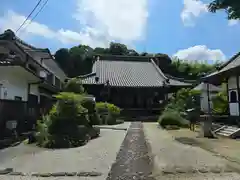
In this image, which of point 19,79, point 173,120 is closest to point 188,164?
point 19,79

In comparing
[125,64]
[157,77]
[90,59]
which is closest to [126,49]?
[90,59]

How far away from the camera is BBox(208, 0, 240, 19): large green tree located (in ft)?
14.6

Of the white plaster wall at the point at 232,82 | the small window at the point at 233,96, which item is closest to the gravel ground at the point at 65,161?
the small window at the point at 233,96

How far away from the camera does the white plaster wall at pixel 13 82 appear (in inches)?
520

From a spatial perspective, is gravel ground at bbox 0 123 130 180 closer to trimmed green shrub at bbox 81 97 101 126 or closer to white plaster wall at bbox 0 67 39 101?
white plaster wall at bbox 0 67 39 101

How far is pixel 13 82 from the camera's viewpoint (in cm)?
1470

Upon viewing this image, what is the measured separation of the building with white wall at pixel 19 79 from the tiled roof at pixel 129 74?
→ 8.96 m

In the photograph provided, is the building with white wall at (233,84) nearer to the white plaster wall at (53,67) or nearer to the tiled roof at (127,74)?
the tiled roof at (127,74)

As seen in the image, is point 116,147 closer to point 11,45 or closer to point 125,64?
point 11,45

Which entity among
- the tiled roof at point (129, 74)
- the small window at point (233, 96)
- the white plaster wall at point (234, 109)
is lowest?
the white plaster wall at point (234, 109)

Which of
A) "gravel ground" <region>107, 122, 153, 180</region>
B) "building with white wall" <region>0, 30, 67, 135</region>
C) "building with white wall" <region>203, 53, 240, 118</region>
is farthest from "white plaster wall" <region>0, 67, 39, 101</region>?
"building with white wall" <region>203, 53, 240, 118</region>

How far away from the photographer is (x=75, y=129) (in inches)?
476

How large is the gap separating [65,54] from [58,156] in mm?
43215

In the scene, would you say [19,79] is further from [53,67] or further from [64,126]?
[53,67]
